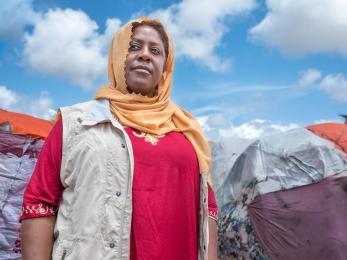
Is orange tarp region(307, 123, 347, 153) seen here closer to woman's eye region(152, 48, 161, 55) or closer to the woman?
the woman

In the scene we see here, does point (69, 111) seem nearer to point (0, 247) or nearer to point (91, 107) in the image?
point (91, 107)

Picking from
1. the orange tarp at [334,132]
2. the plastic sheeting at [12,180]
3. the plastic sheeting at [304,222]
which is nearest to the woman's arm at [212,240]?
the plastic sheeting at [304,222]

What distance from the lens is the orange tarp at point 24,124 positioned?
4228 mm

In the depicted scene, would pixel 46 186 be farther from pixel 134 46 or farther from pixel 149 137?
pixel 134 46

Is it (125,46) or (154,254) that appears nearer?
(154,254)

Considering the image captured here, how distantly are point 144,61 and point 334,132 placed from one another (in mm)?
2441

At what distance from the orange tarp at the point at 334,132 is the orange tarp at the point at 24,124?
2623 millimetres

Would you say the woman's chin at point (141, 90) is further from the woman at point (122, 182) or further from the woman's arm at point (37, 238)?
the woman's arm at point (37, 238)

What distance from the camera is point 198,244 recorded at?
178 centimetres

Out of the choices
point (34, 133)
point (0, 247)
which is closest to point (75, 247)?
point (0, 247)

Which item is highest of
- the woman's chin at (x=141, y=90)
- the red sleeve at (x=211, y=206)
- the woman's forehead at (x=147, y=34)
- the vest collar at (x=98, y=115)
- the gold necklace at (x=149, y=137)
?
the woman's forehead at (x=147, y=34)

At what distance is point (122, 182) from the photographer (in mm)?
1528

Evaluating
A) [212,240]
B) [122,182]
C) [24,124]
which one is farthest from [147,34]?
[24,124]

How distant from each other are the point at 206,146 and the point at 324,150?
1.76 metres
